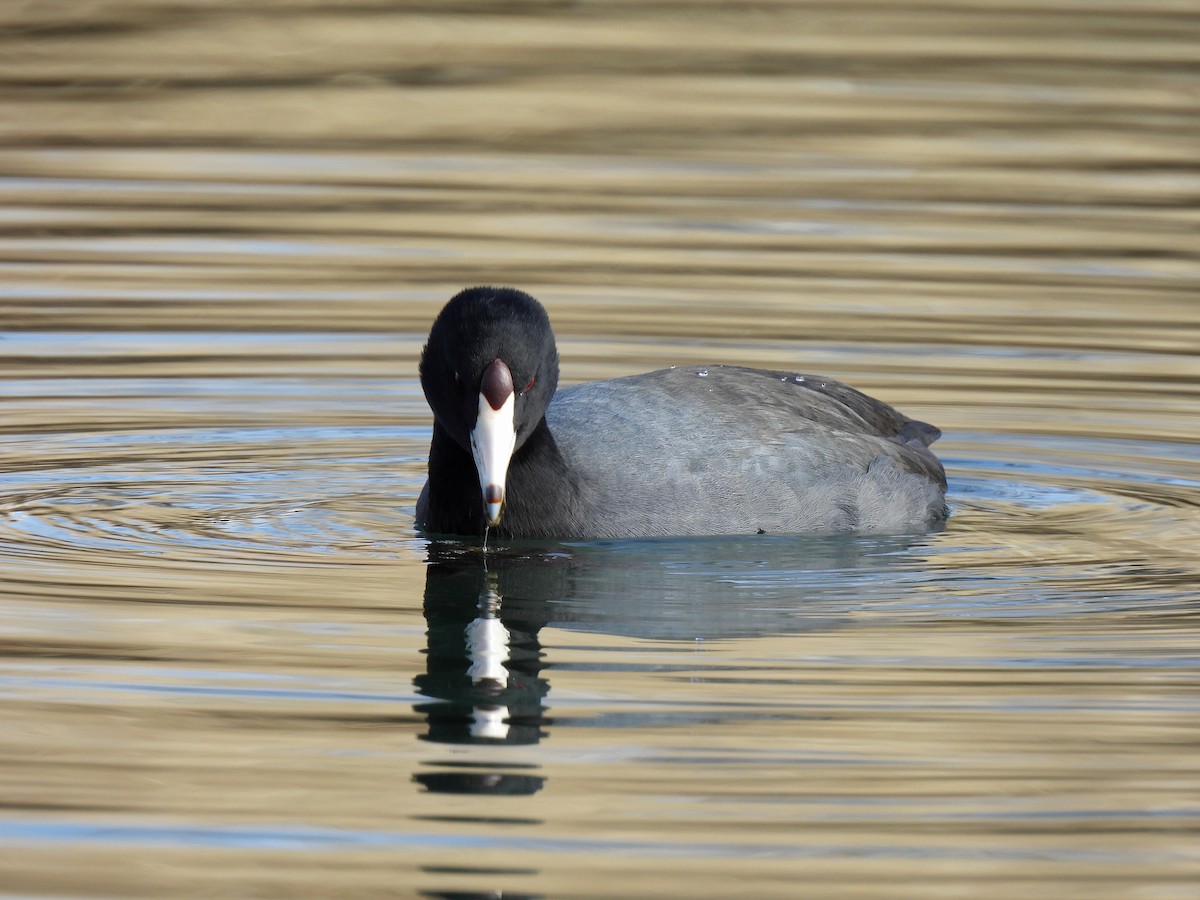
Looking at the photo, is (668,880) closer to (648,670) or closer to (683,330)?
(648,670)

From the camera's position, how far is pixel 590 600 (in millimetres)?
6395

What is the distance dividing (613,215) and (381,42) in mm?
3590

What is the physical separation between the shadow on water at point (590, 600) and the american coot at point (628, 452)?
89 millimetres

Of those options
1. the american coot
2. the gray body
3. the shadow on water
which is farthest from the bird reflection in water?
the gray body

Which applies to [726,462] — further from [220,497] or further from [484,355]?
[220,497]

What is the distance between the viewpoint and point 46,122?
14.2 meters

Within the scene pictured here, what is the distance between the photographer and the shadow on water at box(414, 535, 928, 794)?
539 centimetres

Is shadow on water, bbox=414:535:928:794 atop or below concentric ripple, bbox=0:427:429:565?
below

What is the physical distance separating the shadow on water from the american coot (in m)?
0.09

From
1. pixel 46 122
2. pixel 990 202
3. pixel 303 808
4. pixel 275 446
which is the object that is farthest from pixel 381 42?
pixel 303 808

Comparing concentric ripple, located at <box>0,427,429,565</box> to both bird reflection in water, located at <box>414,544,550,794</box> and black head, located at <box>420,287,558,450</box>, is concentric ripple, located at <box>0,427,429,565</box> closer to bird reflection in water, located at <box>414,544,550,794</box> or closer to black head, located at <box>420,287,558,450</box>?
bird reflection in water, located at <box>414,544,550,794</box>

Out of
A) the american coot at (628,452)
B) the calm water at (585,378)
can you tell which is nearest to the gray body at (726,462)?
the american coot at (628,452)

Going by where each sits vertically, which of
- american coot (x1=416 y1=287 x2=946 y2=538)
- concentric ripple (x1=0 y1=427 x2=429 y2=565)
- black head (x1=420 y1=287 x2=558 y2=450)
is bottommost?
concentric ripple (x1=0 y1=427 x2=429 y2=565)

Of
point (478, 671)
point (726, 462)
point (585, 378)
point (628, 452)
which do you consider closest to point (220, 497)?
point (628, 452)
